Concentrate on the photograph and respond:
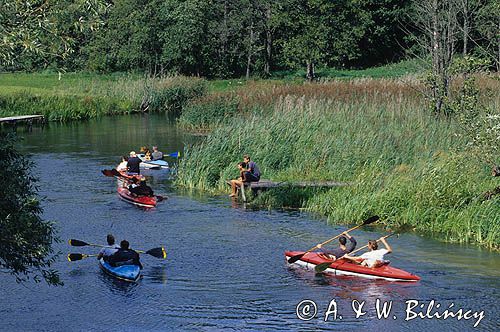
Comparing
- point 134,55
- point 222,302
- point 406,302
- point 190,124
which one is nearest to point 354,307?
point 406,302

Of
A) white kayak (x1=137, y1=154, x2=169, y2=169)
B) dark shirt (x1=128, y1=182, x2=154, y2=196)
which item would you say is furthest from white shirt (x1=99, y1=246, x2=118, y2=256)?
white kayak (x1=137, y1=154, x2=169, y2=169)

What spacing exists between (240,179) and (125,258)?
8472mm

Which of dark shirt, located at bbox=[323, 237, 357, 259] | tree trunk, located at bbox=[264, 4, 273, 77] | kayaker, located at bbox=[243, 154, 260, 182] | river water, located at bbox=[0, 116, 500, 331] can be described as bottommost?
river water, located at bbox=[0, 116, 500, 331]

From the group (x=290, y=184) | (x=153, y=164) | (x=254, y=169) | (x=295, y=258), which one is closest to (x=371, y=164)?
(x=290, y=184)

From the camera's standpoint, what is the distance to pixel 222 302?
725 inches

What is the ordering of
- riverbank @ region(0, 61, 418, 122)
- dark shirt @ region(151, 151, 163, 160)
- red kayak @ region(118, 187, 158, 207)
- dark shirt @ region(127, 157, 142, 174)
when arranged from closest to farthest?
red kayak @ region(118, 187, 158, 207) → dark shirt @ region(127, 157, 142, 174) → dark shirt @ region(151, 151, 163, 160) → riverbank @ region(0, 61, 418, 122)

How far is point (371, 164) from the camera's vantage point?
27703mm

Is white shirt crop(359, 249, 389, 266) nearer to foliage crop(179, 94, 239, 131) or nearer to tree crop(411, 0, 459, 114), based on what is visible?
tree crop(411, 0, 459, 114)

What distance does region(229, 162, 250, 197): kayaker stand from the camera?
91.9ft

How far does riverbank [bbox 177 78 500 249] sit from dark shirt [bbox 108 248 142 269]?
6.80 m

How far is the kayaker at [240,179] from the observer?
91.9 feet

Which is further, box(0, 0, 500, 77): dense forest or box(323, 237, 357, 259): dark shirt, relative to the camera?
box(0, 0, 500, 77): dense forest

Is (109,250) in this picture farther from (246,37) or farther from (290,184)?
(246,37)

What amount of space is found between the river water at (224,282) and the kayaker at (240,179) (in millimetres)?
467
